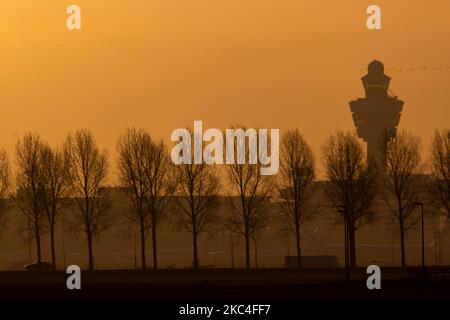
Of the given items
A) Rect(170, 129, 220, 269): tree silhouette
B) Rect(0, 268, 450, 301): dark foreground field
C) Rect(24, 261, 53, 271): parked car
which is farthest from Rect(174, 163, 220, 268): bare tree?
Rect(24, 261, 53, 271): parked car

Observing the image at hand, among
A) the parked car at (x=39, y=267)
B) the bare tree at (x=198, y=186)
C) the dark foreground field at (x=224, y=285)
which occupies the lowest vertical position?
the parked car at (x=39, y=267)

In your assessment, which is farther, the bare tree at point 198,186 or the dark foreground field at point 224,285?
the bare tree at point 198,186

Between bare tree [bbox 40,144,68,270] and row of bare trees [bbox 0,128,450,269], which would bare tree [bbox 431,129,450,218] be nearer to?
row of bare trees [bbox 0,128,450,269]

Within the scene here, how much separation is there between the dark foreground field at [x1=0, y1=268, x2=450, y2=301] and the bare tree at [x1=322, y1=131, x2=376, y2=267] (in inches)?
256

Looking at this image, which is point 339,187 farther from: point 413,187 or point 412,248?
point 412,248

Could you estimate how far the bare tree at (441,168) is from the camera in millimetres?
98875

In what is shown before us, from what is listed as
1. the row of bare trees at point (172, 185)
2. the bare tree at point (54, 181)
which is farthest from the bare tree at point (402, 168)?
the bare tree at point (54, 181)

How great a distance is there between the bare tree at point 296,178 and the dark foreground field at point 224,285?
7.64 m

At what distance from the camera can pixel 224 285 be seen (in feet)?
255

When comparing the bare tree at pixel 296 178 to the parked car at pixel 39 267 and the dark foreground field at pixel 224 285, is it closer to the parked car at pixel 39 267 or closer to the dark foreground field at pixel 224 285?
the dark foreground field at pixel 224 285

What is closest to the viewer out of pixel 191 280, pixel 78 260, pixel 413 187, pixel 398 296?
pixel 398 296

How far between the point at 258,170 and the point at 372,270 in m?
18.8

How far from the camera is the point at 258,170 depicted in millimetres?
103312
